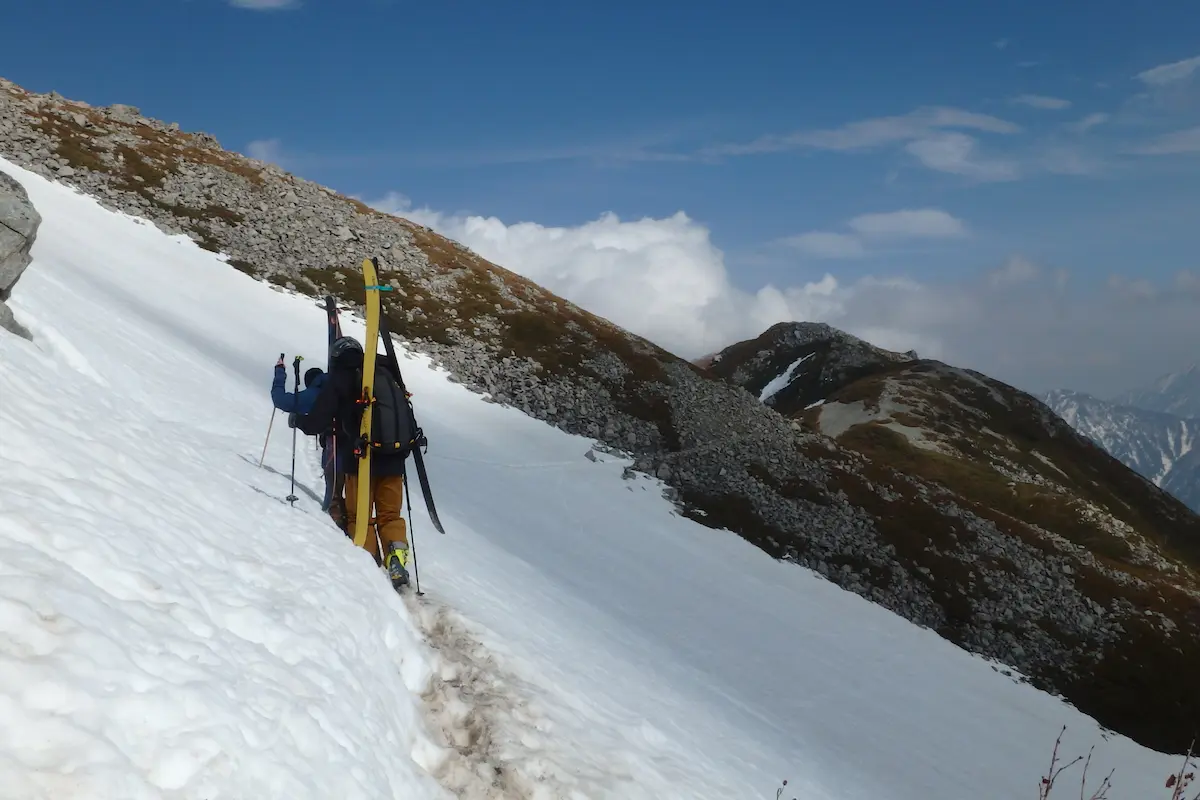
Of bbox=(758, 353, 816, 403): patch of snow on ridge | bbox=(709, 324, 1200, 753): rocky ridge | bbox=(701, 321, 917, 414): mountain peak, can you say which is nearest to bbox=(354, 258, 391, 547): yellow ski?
bbox=(709, 324, 1200, 753): rocky ridge

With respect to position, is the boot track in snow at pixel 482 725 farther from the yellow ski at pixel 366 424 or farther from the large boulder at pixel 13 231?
the large boulder at pixel 13 231

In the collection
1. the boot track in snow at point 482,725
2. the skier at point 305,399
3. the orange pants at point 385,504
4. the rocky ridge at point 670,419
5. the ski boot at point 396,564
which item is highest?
the rocky ridge at point 670,419

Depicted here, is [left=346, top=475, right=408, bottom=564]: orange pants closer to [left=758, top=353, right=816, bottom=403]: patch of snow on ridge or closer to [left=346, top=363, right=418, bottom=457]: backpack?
[left=346, top=363, right=418, bottom=457]: backpack

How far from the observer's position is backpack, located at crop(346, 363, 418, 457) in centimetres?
1046

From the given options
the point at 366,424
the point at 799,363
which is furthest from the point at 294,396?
the point at 799,363

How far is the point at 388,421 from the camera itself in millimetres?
10516

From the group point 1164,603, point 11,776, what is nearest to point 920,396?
point 1164,603

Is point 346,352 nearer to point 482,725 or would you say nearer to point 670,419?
point 482,725

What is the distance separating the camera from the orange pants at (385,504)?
1093 cm

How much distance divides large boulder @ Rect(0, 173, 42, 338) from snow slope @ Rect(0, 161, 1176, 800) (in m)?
0.78

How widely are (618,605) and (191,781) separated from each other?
22.2m

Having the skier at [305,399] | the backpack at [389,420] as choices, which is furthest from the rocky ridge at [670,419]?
the backpack at [389,420]

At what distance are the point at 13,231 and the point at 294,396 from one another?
729cm

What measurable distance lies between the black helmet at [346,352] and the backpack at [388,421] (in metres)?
0.31
